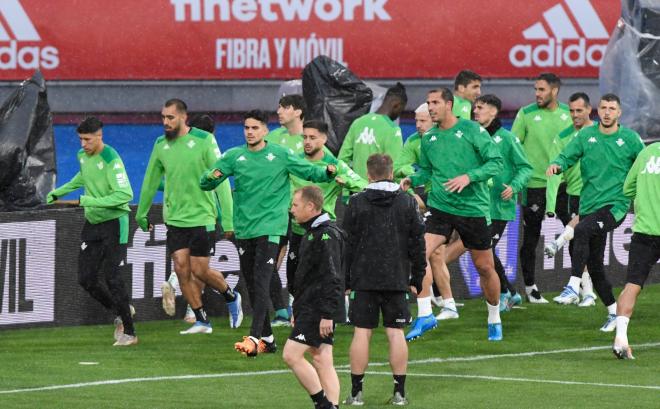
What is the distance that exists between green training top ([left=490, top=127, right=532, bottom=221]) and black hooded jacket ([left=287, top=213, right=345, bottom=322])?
4925mm

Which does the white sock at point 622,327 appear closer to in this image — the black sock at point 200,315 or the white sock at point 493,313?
the white sock at point 493,313

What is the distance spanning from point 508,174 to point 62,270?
14.5 feet

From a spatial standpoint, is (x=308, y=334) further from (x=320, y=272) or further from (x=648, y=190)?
(x=648, y=190)

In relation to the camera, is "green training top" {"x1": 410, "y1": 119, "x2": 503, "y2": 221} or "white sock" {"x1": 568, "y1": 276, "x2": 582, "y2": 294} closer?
"green training top" {"x1": 410, "y1": 119, "x2": 503, "y2": 221}

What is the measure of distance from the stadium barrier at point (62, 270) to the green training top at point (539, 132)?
9.37 ft

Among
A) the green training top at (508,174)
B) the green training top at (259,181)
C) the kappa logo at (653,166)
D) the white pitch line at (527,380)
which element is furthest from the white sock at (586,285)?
the white pitch line at (527,380)

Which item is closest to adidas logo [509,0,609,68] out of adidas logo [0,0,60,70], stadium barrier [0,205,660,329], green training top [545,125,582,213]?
adidas logo [0,0,60,70]

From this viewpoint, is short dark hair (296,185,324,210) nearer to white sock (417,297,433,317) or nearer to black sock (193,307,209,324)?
white sock (417,297,433,317)

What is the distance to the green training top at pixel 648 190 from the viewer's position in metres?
14.5

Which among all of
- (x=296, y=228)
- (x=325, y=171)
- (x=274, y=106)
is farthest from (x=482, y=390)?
(x=274, y=106)

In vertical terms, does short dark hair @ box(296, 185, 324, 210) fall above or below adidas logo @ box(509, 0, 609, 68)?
below

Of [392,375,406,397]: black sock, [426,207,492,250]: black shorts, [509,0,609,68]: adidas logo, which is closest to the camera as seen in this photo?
[392,375,406,397]: black sock

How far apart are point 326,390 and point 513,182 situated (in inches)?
217

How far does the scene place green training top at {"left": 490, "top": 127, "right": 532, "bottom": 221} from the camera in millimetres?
16844
